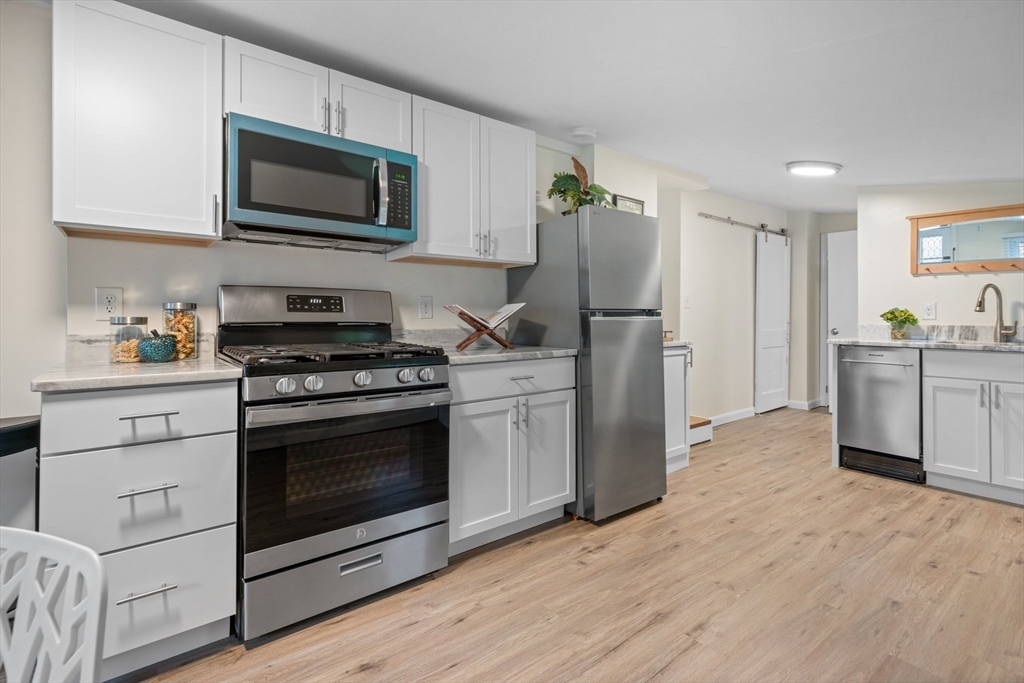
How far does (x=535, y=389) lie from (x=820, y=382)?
5.08 m

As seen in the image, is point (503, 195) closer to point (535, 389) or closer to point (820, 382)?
point (535, 389)

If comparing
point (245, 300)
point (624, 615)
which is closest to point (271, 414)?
point (245, 300)

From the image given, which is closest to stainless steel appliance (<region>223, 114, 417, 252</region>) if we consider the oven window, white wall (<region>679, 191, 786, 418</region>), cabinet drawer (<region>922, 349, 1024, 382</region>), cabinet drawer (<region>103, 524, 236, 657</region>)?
the oven window

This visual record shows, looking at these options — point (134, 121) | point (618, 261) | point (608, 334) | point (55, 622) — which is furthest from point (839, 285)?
point (55, 622)

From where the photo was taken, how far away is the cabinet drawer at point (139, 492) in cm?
156

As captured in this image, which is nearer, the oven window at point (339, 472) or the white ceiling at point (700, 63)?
the oven window at point (339, 472)

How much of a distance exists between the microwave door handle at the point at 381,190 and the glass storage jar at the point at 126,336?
1026 millimetres

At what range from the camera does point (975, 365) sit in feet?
11.1

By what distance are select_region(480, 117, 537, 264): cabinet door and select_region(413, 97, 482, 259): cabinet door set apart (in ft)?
0.19

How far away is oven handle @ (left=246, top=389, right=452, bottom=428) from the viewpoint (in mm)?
1813

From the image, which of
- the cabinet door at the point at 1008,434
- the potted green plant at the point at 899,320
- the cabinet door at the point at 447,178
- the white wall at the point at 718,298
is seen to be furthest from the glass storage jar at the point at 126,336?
the potted green plant at the point at 899,320

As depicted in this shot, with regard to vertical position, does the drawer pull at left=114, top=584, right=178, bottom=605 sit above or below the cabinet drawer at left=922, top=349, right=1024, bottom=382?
below

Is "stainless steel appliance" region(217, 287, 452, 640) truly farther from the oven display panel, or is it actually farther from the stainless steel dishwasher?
the stainless steel dishwasher

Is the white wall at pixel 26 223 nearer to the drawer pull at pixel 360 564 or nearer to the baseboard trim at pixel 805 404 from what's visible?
the drawer pull at pixel 360 564
